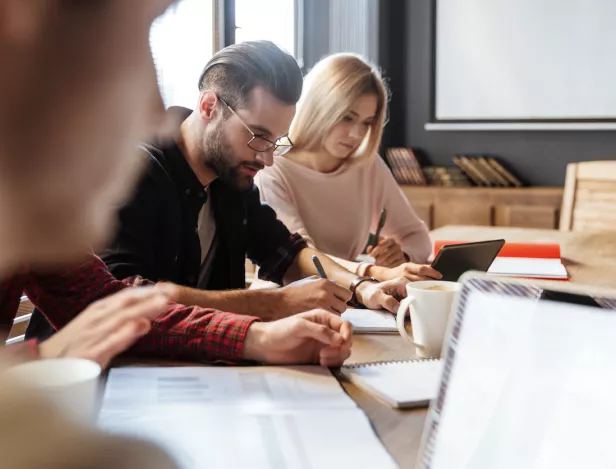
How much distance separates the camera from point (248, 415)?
72cm

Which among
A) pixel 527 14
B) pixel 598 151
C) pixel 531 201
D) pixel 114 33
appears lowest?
pixel 531 201

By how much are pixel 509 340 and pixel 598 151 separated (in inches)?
156

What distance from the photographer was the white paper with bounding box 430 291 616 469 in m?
0.46

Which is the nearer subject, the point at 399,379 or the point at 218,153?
the point at 399,379

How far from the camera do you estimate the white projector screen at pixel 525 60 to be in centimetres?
405

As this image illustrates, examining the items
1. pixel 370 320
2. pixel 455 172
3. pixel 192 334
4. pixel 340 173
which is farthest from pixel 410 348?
pixel 455 172

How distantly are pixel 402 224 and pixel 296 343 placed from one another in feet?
4.86

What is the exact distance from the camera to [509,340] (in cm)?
52

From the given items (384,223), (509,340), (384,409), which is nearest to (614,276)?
(384,223)

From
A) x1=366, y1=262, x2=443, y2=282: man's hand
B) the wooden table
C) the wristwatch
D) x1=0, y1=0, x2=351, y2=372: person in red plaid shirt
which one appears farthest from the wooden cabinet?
x1=0, y1=0, x2=351, y2=372: person in red plaid shirt

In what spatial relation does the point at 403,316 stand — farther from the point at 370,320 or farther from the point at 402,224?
the point at 402,224

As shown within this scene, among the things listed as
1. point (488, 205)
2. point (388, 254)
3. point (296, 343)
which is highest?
point (296, 343)

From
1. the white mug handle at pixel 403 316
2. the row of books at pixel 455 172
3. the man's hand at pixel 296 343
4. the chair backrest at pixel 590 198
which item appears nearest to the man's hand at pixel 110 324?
the man's hand at pixel 296 343

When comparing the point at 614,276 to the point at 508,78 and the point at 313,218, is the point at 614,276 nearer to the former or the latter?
the point at 313,218
